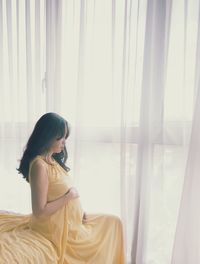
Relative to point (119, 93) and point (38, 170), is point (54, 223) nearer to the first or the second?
point (38, 170)

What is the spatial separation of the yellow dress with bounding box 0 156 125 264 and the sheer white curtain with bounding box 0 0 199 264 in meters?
0.27

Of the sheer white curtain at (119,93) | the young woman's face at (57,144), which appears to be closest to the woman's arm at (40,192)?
the young woman's face at (57,144)

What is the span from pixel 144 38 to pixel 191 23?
0.91 feet

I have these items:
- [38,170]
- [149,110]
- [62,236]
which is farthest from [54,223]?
[149,110]

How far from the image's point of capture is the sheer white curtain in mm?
1905

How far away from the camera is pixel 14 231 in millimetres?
1703

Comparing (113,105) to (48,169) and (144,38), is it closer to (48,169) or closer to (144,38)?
(144,38)

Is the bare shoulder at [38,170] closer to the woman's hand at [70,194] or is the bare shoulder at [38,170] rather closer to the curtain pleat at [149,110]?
the woman's hand at [70,194]

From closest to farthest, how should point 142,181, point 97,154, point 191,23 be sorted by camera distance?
point 191,23
point 142,181
point 97,154

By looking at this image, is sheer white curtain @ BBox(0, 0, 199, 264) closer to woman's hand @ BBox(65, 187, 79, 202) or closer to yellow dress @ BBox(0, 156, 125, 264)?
yellow dress @ BBox(0, 156, 125, 264)

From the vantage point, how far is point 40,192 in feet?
5.24

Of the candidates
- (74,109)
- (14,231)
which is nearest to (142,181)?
(74,109)

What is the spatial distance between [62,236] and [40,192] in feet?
0.83

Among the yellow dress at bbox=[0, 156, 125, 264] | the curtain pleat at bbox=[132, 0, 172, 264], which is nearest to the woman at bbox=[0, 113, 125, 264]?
the yellow dress at bbox=[0, 156, 125, 264]
